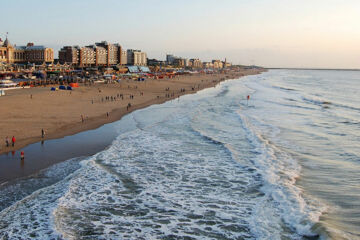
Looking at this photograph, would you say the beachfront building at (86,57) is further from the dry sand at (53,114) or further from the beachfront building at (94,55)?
the dry sand at (53,114)

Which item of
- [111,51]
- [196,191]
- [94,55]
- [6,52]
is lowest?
[196,191]

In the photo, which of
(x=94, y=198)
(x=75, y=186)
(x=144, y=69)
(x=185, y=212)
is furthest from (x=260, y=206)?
(x=144, y=69)

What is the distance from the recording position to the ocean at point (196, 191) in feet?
34.0

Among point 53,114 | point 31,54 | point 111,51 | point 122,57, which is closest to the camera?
point 53,114

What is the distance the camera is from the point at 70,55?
11781cm

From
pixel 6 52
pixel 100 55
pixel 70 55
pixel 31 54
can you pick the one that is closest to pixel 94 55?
pixel 100 55

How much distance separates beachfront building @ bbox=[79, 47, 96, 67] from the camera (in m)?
122

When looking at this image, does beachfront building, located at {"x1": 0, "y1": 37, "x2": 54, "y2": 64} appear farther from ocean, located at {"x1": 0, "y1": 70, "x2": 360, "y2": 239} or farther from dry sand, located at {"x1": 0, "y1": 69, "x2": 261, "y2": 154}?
ocean, located at {"x1": 0, "y1": 70, "x2": 360, "y2": 239}

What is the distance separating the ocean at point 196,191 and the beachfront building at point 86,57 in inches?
4222

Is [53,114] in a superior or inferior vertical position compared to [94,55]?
inferior

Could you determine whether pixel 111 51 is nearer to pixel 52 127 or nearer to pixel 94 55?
pixel 94 55

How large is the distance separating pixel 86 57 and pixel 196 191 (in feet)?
398

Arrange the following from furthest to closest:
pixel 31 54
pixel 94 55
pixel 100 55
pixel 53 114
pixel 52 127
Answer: pixel 100 55 < pixel 94 55 < pixel 31 54 < pixel 53 114 < pixel 52 127

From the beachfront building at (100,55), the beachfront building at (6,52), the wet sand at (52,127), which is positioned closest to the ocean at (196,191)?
the wet sand at (52,127)
